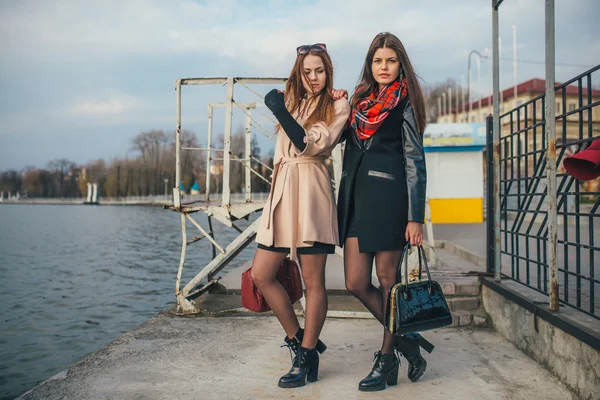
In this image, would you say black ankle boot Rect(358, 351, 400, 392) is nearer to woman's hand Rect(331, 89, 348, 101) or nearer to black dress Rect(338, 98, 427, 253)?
black dress Rect(338, 98, 427, 253)

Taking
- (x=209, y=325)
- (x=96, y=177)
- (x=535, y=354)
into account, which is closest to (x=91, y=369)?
(x=209, y=325)

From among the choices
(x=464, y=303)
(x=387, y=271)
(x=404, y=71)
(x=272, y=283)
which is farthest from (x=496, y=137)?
(x=272, y=283)

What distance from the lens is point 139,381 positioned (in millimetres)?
3707

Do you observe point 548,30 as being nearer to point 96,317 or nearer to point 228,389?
point 228,389

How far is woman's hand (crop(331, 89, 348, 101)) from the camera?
137 inches

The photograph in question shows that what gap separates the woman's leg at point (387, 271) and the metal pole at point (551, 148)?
124 centimetres

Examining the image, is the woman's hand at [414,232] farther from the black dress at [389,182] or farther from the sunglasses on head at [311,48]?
the sunglasses on head at [311,48]

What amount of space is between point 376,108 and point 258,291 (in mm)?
1427

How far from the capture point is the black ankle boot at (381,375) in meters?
3.42

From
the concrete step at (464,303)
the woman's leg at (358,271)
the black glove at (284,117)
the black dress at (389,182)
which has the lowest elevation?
the concrete step at (464,303)

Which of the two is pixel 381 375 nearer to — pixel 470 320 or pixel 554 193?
pixel 554 193

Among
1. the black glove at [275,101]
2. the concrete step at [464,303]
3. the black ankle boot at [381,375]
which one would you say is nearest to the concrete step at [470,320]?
the concrete step at [464,303]

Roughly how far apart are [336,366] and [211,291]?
3.58 meters

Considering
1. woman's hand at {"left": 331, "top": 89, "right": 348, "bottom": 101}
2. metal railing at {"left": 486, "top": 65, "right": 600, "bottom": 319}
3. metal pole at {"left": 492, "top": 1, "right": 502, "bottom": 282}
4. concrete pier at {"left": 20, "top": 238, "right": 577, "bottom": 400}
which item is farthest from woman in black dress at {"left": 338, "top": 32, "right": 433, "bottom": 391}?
metal pole at {"left": 492, "top": 1, "right": 502, "bottom": 282}
